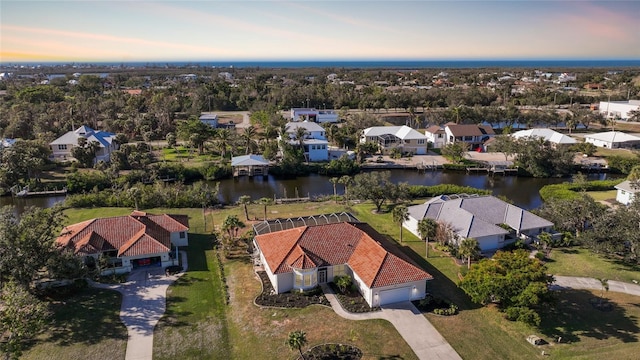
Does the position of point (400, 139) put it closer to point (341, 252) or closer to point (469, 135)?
point (469, 135)

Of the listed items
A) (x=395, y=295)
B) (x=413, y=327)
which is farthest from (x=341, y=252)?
(x=413, y=327)

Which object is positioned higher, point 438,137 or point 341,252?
point 438,137

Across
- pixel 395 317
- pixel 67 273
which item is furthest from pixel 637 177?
pixel 67 273

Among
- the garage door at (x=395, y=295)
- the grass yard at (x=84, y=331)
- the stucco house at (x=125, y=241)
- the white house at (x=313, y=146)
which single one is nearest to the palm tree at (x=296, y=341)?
the garage door at (x=395, y=295)

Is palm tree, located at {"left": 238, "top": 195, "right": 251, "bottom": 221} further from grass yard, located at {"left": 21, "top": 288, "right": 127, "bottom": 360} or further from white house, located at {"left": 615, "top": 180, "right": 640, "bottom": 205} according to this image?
white house, located at {"left": 615, "top": 180, "right": 640, "bottom": 205}

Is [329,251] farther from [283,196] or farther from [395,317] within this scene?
[283,196]

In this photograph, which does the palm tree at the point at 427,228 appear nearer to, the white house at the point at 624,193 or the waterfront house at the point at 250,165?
the white house at the point at 624,193

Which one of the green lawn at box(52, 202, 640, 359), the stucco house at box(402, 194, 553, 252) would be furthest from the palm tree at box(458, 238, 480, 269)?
the stucco house at box(402, 194, 553, 252)
